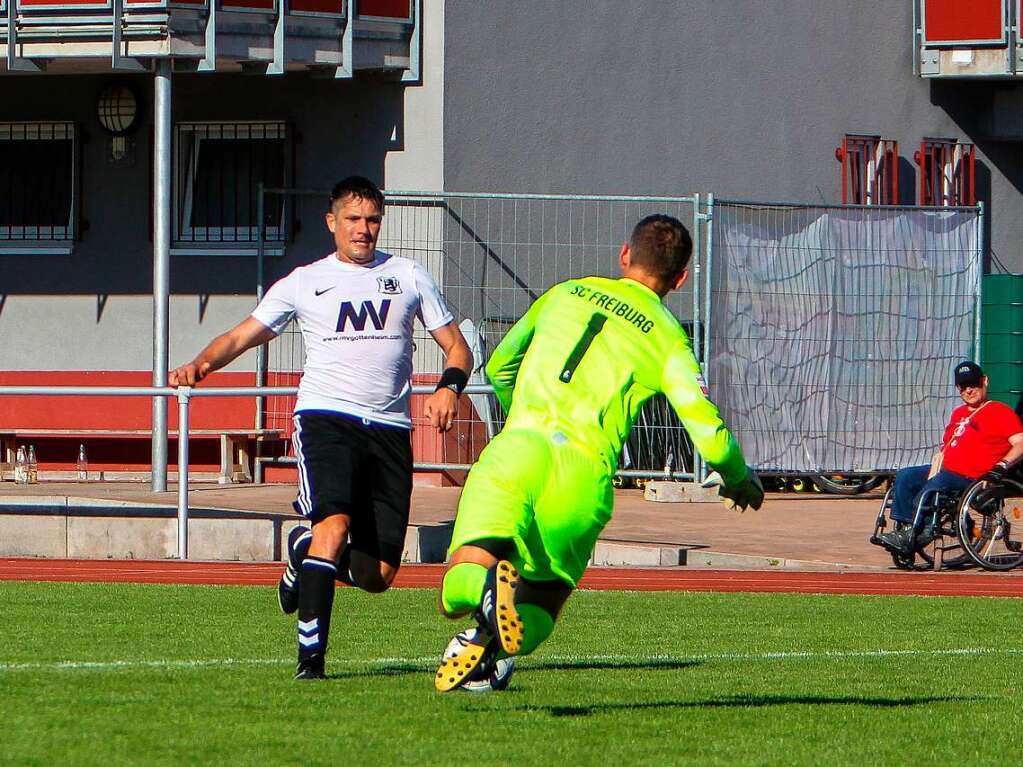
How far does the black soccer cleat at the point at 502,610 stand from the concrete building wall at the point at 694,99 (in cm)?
1494

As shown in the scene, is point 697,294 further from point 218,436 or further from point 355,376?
point 355,376

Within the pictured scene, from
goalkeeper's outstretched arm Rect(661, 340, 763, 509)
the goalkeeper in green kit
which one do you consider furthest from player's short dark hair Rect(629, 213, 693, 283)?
goalkeeper's outstretched arm Rect(661, 340, 763, 509)

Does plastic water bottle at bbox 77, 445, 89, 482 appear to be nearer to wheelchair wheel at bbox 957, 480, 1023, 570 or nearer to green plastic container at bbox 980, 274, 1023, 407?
green plastic container at bbox 980, 274, 1023, 407

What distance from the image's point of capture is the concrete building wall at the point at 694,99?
842 inches

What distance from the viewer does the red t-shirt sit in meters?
14.8

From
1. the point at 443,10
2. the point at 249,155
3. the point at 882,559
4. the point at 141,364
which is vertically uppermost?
the point at 443,10

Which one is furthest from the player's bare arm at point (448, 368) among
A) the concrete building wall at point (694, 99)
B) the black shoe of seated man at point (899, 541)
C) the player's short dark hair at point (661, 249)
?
the concrete building wall at point (694, 99)

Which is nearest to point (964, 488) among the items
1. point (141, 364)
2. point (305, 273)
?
point (305, 273)

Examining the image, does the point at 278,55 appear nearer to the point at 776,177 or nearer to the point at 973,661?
the point at 776,177

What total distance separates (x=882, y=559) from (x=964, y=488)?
99cm

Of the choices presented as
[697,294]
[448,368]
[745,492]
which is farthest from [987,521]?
[745,492]

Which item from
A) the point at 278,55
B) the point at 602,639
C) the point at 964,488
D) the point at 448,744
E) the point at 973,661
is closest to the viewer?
the point at 448,744

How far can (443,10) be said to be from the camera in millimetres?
20859

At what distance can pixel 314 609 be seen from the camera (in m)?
7.56
